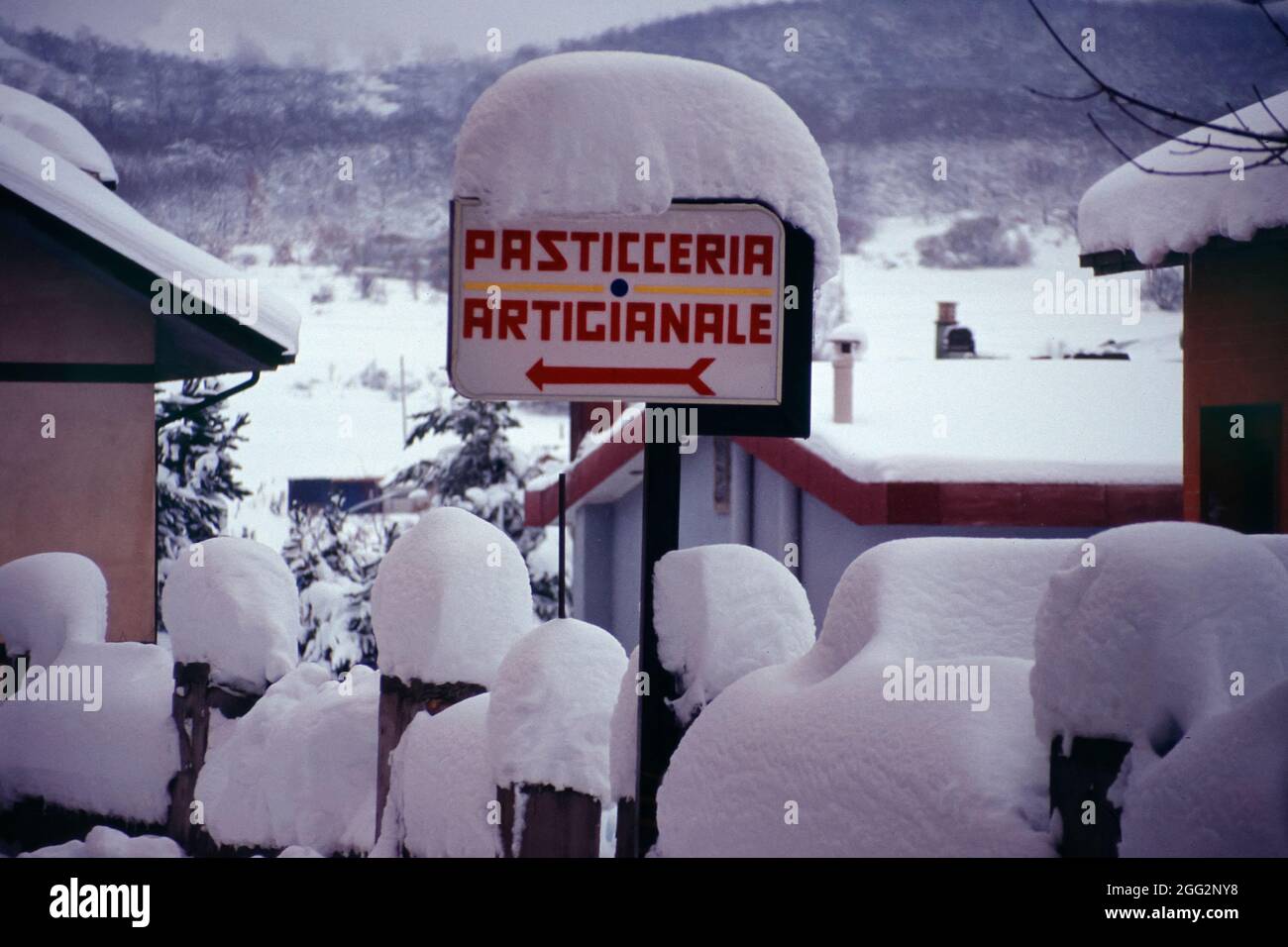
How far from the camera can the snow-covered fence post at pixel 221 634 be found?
6.10m

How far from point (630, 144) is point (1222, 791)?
6.90ft

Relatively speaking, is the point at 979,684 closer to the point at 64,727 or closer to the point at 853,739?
the point at 853,739

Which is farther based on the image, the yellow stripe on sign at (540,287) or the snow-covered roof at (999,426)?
the snow-covered roof at (999,426)

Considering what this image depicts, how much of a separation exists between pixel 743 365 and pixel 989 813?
4.74 ft

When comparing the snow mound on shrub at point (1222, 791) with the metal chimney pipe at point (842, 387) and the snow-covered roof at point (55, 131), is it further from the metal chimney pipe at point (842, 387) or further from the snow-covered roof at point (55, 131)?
the snow-covered roof at point (55, 131)

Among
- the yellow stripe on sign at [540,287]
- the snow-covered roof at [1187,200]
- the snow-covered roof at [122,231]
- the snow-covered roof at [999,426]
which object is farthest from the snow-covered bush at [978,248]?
the yellow stripe on sign at [540,287]

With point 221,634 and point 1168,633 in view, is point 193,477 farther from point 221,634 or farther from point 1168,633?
point 1168,633

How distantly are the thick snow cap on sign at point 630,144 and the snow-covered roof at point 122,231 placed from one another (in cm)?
539

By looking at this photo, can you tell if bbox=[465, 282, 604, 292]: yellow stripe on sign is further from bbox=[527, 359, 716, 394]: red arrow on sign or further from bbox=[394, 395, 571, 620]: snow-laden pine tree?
bbox=[394, 395, 571, 620]: snow-laden pine tree

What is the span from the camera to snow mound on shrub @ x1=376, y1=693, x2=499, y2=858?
414cm

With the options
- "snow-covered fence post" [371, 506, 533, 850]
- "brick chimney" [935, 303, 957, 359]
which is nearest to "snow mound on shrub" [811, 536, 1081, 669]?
"snow-covered fence post" [371, 506, 533, 850]

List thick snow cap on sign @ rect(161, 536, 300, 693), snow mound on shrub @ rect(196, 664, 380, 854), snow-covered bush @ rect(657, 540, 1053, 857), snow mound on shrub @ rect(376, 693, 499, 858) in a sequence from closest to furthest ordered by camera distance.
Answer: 1. snow-covered bush @ rect(657, 540, 1053, 857)
2. snow mound on shrub @ rect(376, 693, 499, 858)
3. snow mound on shrub @ rect(196, 664, 380, 854)
4. thick snow cap on sign @ rect(161, 536, 300, 693)

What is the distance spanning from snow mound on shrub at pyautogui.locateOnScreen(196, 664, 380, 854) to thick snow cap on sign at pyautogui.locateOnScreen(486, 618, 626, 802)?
142 centimetres
